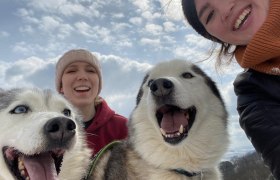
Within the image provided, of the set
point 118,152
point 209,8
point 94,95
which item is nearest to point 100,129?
point 94,95

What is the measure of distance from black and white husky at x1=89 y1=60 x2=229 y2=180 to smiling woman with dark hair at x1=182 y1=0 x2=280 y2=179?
1.04 meters

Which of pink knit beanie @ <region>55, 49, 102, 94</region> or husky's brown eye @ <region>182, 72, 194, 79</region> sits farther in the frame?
pink knit beanie @ <region>55, 49, 102, 94</region>

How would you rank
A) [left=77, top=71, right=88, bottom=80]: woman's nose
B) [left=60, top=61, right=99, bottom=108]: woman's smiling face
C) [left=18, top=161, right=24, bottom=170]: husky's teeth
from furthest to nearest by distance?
1. [left=77, top=71, right=88, bottom=80]: woman's nose
2. [left=60, top=61, right=99, bottom=108]: woman's smiling face
3. [left=18, top=161, right=24, bottom=170]: husky's teeth

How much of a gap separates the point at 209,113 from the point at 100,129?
191cm

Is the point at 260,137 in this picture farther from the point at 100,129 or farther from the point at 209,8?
the point at 100,129

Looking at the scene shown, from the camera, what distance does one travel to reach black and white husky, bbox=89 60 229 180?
4.33 metres

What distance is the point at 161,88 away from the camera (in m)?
4.49

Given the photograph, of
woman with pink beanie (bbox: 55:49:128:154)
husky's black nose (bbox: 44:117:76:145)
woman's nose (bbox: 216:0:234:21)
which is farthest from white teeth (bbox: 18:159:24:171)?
woman's nose (bbox: 216:0:234:21)

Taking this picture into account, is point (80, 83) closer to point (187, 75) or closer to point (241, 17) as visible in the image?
point (187, 75)

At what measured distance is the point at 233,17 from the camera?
11.6ft

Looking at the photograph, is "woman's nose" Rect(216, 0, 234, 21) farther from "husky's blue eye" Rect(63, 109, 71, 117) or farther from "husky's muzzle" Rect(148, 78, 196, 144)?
"husky's blue eye" Rect(63, 109, 71, 117)

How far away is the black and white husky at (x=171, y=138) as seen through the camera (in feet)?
14.2

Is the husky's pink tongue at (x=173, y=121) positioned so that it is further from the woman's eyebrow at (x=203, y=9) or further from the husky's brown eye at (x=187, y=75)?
the woman's eyebrow at (x=203, y=9)

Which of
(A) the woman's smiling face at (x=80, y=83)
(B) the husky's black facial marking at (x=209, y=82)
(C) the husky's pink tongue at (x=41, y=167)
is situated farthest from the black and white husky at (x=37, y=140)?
(B) the husky's black facial marking at (x=209, y=82)
